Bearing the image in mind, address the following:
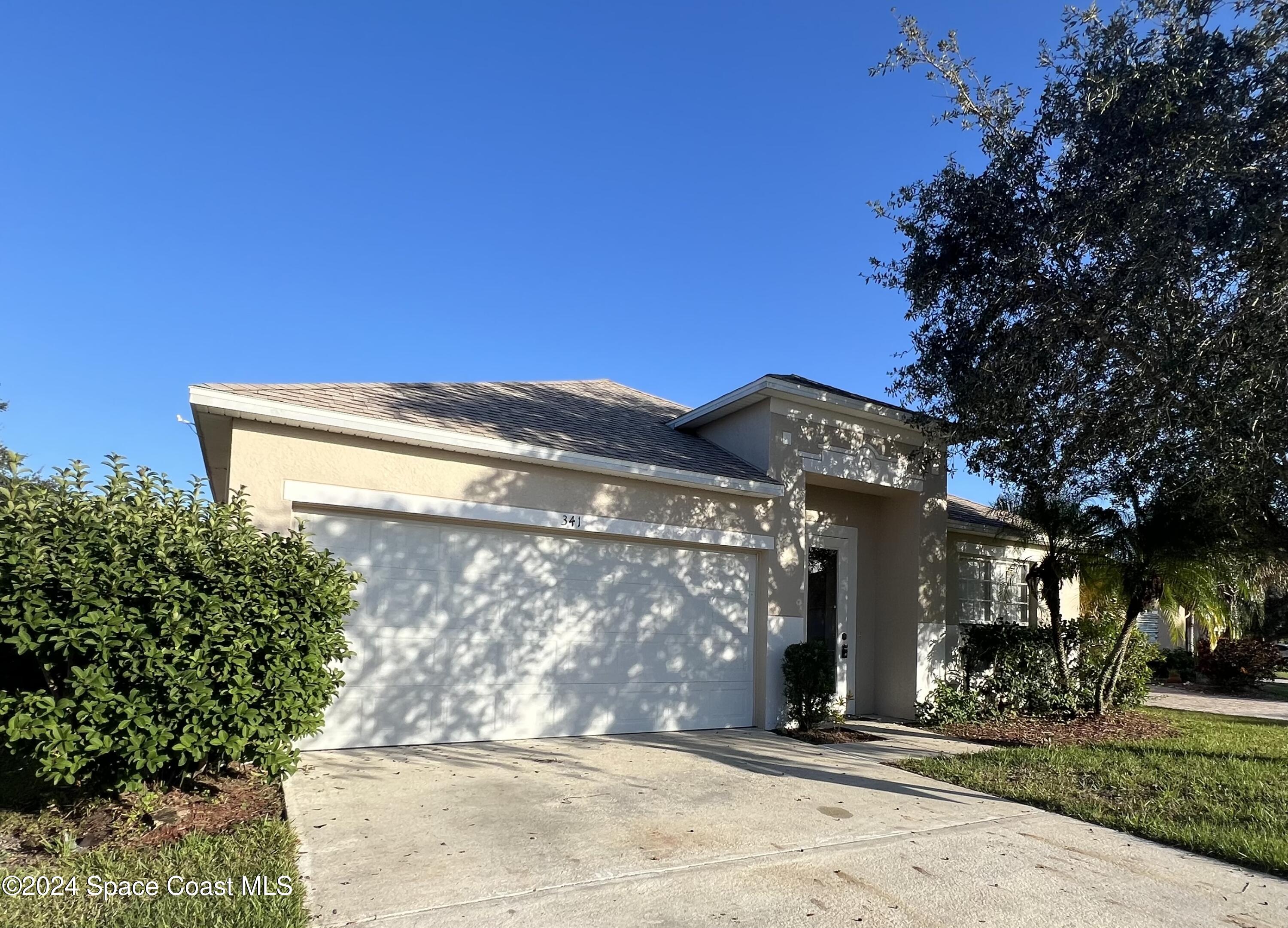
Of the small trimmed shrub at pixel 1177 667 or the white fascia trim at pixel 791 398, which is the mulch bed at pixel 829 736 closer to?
the white fascia trim at pixel 791 398

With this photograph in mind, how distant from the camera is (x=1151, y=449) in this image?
9047mm

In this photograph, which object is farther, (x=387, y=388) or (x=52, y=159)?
(x=52, y=159)

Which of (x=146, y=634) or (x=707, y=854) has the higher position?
(x=146, y=634)

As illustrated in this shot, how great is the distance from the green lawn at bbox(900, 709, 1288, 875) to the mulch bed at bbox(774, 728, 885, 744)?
1280 mm

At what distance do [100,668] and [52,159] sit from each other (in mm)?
11969

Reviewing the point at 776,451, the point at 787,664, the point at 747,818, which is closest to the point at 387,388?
the point at 776,451

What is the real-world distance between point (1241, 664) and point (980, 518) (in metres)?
10.9

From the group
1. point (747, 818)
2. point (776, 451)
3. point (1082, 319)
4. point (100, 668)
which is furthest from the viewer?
point (776, 451)

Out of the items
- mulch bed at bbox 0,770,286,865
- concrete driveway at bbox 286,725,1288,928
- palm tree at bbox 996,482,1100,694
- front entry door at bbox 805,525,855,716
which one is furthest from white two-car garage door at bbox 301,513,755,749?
palm tree at bbox 996,482,1100,694

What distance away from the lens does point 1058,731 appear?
11.0m

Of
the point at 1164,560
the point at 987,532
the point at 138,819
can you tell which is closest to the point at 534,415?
the point at 138,819

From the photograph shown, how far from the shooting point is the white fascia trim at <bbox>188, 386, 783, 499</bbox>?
7.47 meters

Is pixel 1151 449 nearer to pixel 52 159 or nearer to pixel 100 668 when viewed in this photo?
pixel 100 668

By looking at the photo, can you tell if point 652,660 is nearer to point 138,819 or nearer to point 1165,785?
point 1165,785
